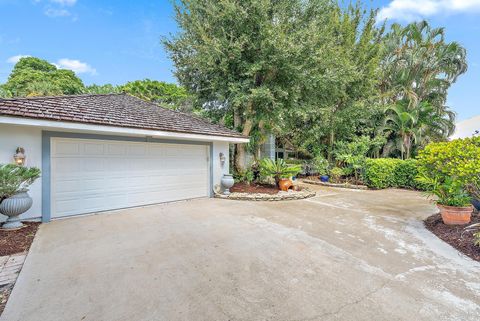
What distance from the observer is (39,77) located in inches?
905

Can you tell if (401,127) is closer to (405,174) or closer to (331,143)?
(405,174)

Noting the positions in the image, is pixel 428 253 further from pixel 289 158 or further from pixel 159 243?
pixel 289 158

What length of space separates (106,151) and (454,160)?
8773mm

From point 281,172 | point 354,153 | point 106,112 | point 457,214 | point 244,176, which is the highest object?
point 106,112

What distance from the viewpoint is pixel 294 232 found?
17.0ft

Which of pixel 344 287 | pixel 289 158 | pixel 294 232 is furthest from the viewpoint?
pixel 289 158

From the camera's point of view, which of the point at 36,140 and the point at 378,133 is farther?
the point at 378,133

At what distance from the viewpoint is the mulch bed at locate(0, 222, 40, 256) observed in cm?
411

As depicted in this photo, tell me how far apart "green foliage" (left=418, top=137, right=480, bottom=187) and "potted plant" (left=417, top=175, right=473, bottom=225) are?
0.18 metres

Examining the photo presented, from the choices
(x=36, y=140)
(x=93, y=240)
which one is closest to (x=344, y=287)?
(x=93, y=240)

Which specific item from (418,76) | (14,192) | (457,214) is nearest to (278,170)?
(457,214)

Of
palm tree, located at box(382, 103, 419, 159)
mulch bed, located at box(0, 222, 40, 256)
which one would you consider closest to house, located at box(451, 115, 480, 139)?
palm tree, located at box(382, 103, 419, 159)

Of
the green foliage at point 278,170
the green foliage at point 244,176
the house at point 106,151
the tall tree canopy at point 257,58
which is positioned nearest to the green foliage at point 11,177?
the house at point 106,151

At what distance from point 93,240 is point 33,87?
21470 mm
